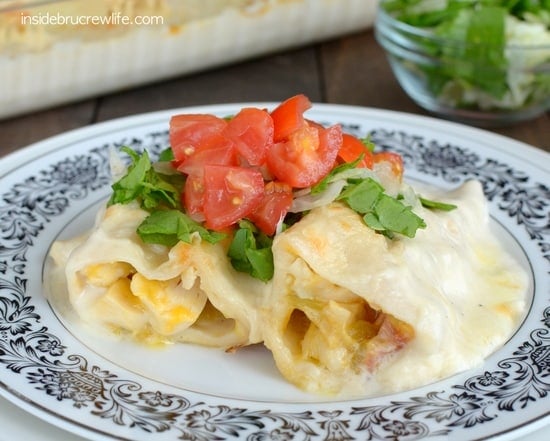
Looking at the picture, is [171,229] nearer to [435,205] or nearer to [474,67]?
[435,205]

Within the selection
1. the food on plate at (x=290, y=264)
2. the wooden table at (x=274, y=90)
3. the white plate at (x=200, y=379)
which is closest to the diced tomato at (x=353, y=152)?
the food on plate at (x=290, y=264)

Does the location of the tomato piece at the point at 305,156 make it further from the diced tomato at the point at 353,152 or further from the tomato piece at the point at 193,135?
the tomato piece at the point at 193,135

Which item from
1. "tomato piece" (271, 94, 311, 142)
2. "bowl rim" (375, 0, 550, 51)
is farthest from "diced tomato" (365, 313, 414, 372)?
"bowl rim" (375, 0, 550, 51)

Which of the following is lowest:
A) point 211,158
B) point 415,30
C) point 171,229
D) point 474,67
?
point 474,67

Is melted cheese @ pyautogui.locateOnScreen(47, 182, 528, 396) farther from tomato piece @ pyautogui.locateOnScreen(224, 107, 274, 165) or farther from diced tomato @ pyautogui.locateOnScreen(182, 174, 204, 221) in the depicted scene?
tomato piece @ pyautogui.locateOnScreen(224, 107, 274, 165)

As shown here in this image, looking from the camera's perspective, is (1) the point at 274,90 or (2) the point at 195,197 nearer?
(2) the point at 195,197

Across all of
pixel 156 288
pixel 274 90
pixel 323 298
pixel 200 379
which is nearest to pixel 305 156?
pixel 323 298
